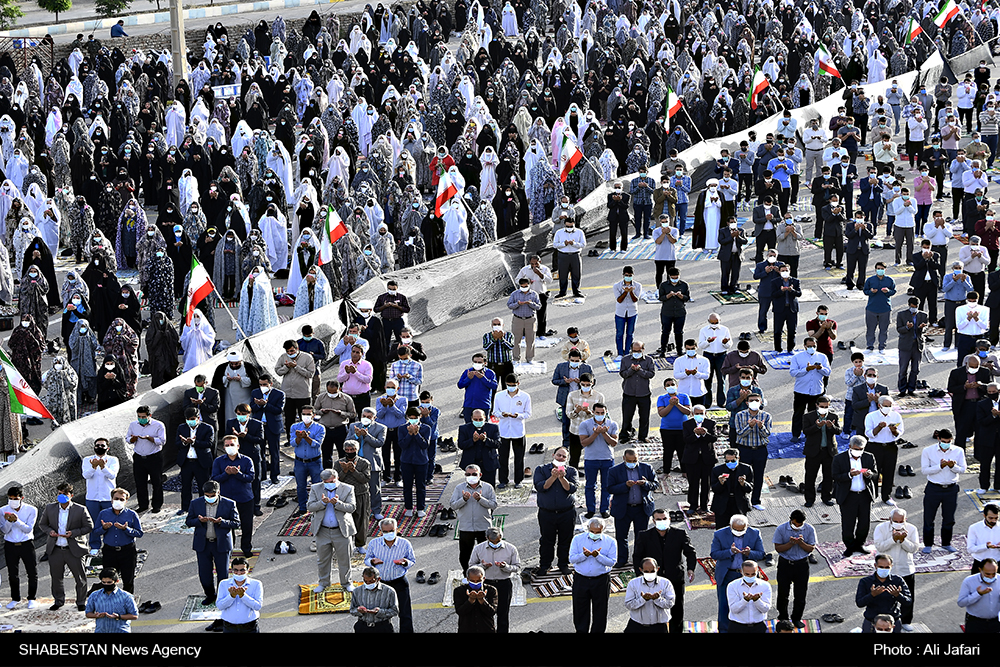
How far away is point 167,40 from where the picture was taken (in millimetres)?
47688

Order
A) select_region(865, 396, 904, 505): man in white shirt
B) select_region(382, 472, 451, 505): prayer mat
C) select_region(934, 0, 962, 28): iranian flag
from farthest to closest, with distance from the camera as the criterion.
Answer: select_region(934, 0, 962, 28): iranian flag, select_region(382, 472, 451, 505): prayer mat, select_region(865, 396, 904, 505): man in white shirt

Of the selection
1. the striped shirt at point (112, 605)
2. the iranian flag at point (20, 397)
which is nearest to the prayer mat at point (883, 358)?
the iranian flag at point (20, 397)

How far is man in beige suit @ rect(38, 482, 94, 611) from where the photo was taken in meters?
14.5

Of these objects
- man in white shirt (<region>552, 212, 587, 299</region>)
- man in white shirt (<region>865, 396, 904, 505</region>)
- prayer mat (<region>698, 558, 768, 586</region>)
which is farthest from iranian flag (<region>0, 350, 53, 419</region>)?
man in white shirt (<region>865, 396, 904, 505</region>)

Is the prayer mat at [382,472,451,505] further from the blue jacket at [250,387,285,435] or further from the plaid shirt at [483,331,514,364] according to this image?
the plaid shirt at [483,331,514,364]

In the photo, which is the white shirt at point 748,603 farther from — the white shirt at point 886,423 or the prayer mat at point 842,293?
the prayer mat at point 842,293

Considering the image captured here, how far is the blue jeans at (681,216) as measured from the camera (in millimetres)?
26953

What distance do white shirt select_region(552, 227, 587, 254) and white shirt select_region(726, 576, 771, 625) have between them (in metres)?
11.7

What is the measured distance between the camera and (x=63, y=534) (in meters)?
14.5

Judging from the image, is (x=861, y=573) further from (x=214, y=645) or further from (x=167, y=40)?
(x=167, y=40)

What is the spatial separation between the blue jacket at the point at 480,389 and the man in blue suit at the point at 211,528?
397cm

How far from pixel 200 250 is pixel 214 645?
21.1m

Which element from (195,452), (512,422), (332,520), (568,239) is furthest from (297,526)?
(568,239)

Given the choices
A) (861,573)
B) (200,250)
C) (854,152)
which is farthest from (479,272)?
(861,573)
